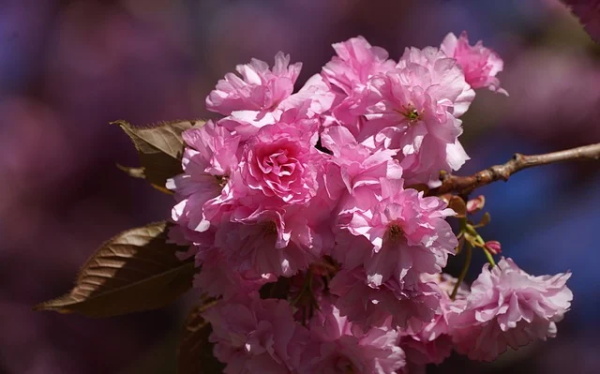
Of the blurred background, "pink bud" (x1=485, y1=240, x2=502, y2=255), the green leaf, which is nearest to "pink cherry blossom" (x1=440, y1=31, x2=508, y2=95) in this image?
"pink bud" (x1=485, y1=240, x2=502, y2=255)

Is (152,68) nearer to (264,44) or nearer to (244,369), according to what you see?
(264,44)

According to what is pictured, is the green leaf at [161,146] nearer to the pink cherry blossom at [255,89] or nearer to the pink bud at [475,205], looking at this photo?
the pink cherry blossom at [255,89]

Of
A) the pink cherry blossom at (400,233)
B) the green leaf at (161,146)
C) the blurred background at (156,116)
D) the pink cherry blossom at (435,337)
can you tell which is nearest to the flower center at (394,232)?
the pink cherry blossom at (400,233)

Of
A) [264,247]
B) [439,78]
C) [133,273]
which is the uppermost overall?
[439,78]

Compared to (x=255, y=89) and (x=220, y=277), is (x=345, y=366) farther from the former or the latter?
(x=255, y=89)

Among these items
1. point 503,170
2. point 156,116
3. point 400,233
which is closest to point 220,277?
point 400,233

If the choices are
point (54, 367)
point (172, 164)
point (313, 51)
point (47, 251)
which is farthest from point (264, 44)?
point (172, 164)
